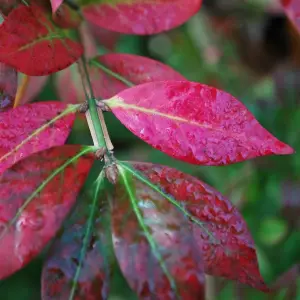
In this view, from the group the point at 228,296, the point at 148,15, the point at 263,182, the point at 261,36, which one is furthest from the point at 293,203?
the point at 148,15

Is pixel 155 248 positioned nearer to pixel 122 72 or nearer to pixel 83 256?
pixel 83 256

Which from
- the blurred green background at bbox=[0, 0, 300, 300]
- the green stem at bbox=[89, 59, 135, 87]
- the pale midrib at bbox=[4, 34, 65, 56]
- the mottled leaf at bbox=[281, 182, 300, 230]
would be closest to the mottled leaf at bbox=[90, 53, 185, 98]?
the green stem at bbox=[89, 59, 135, 87]

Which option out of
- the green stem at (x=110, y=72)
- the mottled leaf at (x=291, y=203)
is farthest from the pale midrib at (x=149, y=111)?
the mottled leaf at (x=291, y=203)

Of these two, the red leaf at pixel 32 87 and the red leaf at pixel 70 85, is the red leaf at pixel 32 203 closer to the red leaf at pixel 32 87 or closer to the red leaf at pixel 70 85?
the red leaf at pixel 32 87

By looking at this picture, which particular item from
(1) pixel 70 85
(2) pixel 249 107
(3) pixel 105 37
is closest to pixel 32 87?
(1) pixel 70 85

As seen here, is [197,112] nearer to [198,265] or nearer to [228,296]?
[198,265]

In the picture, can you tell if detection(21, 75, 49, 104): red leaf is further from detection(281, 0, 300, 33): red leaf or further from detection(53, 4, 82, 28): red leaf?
detection(281, 0, 300, 33): red leaf
